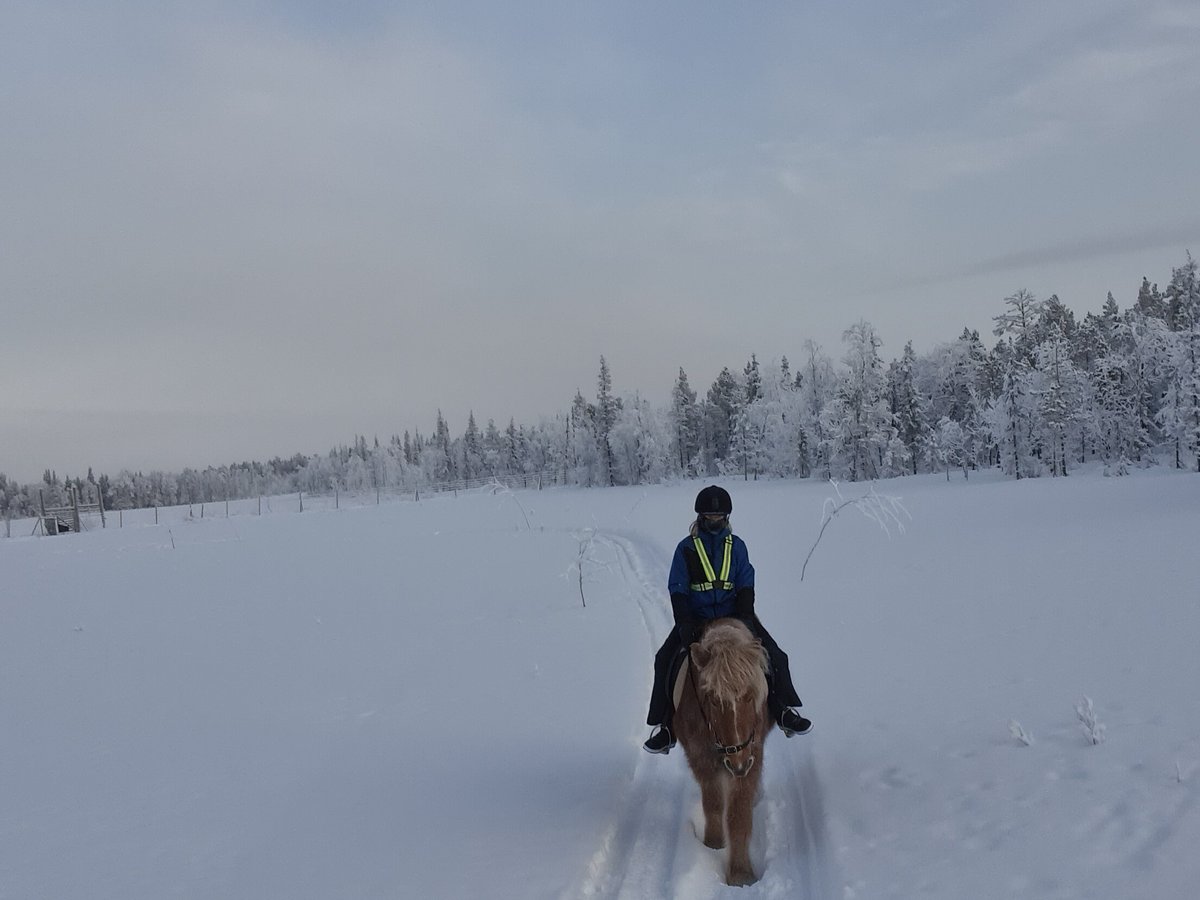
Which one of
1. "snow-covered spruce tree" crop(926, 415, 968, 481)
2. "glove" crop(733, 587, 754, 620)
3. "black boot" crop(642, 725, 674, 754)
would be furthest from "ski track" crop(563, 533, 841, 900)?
"snow-covered spruce tree" crop(926, 415, 968, 481)

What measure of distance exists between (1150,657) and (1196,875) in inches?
164

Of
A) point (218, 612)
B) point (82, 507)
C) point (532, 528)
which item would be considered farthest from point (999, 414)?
point (82, 507)

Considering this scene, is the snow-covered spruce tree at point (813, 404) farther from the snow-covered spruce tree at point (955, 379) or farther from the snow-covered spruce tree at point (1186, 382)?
the snow-covered spruce tree at point (1186, 382)

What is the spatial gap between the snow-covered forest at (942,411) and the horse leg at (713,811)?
4733 cm

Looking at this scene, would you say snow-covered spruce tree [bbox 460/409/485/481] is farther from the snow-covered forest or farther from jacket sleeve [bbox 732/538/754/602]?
jacket sleeve [bbox 732/538/754/602]

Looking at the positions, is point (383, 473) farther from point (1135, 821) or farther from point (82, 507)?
point (1135, 821)

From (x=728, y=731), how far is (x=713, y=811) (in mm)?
861

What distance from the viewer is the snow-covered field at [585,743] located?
14.2 ft

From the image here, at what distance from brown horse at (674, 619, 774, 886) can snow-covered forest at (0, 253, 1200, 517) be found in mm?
47311

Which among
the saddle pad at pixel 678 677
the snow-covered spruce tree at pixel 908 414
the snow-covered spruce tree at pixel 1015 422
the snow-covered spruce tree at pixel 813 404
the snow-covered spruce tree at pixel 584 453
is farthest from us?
the snow-covered spruce tree at pixel 584 453

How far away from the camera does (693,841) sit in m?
4.77

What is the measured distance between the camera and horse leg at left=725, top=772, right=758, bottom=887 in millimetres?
4324

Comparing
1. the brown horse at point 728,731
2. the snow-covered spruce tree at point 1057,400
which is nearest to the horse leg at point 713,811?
the brown horse at point 728,731

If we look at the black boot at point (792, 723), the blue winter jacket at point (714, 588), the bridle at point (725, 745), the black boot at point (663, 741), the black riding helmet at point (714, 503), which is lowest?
the black boot at point (663, 741)
